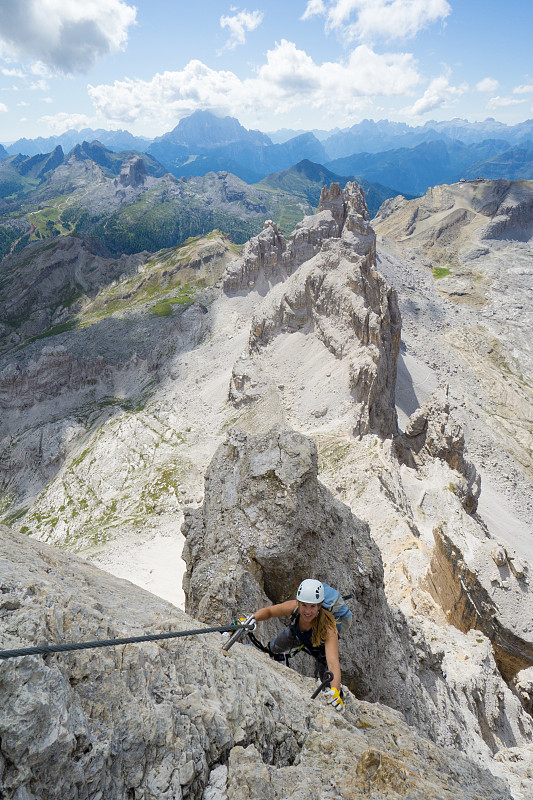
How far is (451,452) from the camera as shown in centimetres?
4094

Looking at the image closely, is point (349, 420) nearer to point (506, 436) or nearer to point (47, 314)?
point (506, 436)

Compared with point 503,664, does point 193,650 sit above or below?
above

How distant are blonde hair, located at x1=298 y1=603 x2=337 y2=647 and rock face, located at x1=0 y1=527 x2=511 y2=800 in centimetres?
98

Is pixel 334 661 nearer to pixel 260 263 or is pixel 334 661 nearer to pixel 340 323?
pixel 340 323

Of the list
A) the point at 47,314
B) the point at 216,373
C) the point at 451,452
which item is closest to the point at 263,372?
the point at 216,373

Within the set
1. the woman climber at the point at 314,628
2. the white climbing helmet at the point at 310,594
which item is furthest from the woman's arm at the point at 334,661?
the white climbing helmet at the point at 310,594

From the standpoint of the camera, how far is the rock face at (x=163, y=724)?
4.86 m

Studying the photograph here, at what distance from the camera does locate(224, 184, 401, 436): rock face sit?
152 feet

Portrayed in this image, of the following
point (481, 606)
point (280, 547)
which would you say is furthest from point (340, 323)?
point (280, 547)

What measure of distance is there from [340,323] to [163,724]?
52556 millimetres

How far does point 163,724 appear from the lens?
593cm

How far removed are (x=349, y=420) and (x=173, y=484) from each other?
25.4m

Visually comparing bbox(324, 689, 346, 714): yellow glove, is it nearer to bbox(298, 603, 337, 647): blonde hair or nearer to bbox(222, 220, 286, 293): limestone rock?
bbox(298, 603, 337, 647): blonde hair

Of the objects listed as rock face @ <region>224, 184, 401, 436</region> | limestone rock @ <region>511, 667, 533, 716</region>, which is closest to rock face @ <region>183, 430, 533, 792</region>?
limestone rock @ <region>511, 667, 533, 716</region>
